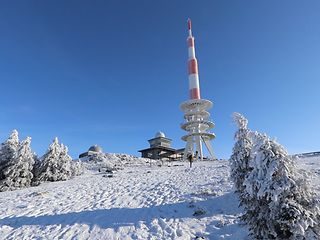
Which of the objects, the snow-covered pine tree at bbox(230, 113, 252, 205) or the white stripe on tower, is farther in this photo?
the white stripe on tower

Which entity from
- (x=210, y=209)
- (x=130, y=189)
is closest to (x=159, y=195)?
(x=130, y=189)

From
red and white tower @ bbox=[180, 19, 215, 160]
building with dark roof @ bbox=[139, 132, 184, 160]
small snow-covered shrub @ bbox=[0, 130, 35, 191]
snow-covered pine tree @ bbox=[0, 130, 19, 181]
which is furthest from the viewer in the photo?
building with dark roof @ bbox=[139, 132, 184, 160]

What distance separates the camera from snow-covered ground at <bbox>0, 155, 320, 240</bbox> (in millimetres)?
11156

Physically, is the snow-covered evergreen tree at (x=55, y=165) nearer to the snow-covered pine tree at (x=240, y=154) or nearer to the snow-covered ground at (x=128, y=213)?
the snow-covered ground at (x=128, y=213)

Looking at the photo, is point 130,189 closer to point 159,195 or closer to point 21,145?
point 159,195

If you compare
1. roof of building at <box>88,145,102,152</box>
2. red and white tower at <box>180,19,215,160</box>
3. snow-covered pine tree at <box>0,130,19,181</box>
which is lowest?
snow-covered pine tree at <box>0,130,19,181</box>

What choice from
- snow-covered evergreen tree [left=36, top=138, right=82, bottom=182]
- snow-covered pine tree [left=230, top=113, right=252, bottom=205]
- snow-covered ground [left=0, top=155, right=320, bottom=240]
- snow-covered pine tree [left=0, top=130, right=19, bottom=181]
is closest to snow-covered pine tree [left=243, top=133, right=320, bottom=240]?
snow-covered ground [left=0, top=155, right=320, bottom=240]

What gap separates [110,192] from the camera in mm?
18766

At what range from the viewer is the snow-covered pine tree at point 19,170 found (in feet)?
77.6

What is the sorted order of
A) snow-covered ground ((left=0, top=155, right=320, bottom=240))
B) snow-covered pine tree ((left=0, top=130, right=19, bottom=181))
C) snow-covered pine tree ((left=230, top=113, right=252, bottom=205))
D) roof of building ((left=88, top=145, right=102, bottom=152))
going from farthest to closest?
roof of building ((left=88, top=145, right=102, bottom=152)), snow-covered pine tree ((left=0, top=130, right=19, bottom=181)), snow-covered pine tree ((left=230, top=113, right=252, bottom=205)), snow-covered ground ((left=0, top=155, right=320, bottom=240))

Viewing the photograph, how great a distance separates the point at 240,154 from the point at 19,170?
71.2 feet

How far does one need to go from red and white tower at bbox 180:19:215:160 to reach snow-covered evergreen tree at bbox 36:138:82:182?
43.7 m

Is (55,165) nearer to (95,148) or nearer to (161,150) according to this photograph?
(95,148)

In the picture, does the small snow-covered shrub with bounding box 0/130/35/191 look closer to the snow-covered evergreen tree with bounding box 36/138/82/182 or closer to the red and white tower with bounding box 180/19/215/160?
the snow-covered evergreen tree with bounding box 36/138/82/182
